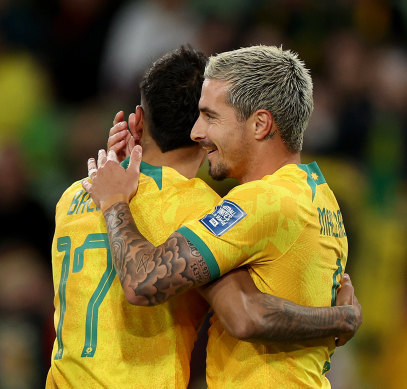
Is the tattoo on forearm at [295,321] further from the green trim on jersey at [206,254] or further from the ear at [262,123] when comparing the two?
the ear at [262,123]

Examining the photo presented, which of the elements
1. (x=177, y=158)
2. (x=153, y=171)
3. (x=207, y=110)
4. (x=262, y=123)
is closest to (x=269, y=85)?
(x=262, y=123)

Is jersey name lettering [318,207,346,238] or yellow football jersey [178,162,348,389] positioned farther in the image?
jersey name lettering [318,207,346,238]

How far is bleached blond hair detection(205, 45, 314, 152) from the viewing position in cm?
341

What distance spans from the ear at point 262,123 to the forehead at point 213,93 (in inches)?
6.6

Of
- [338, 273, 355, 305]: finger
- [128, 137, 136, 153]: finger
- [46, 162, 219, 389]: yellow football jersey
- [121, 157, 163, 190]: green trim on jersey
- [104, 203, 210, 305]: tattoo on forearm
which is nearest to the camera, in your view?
[104, 203, 210, 305]: tattoo on forearm

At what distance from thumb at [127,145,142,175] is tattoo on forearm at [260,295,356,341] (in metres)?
0.82

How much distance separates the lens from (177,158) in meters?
3.59

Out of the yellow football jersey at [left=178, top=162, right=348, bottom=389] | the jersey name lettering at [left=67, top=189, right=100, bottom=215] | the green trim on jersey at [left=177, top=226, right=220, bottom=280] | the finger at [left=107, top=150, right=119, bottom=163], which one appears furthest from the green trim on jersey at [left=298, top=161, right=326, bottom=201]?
the jersey name lettering at [left=67, top=189, right=100, bottom=215]

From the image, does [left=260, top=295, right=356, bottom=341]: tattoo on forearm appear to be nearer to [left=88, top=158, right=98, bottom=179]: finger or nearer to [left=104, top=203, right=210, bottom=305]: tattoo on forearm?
[left=104, top=203, right=210, bottom=305]: tattoo on forearm

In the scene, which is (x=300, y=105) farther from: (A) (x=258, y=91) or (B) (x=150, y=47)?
(B) (x=150, y=47)

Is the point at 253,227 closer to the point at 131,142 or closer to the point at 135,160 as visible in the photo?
the point at 135,160

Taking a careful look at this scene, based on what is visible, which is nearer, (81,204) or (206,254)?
(206,254)

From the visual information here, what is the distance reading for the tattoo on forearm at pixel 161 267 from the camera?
3.05m

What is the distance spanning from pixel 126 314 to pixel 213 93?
107cm
